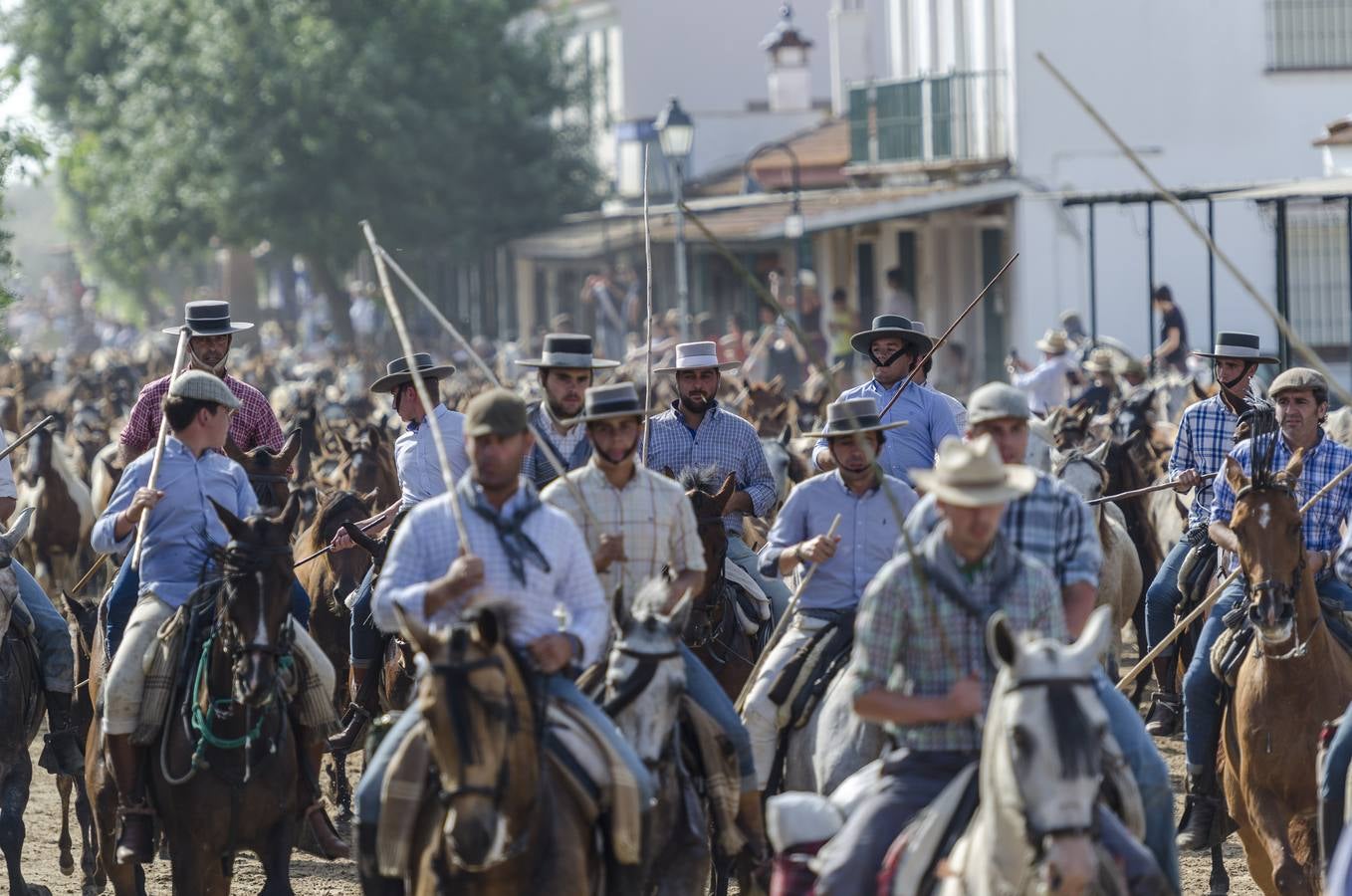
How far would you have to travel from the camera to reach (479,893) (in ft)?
23.0

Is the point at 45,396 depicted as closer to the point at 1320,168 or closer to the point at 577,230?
the point at 577,230

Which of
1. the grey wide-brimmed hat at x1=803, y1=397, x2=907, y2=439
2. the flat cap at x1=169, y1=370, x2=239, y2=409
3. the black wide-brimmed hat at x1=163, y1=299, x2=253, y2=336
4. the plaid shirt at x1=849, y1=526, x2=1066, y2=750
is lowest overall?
the plaid shirt at x1=849, y1=526, x2=1066, y2=750

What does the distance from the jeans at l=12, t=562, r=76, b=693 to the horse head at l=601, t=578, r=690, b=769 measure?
4.32 m

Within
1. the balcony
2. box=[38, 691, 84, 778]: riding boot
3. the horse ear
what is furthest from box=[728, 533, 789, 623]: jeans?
the balcony

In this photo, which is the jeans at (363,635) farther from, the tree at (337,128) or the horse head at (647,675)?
the tree at (337,128)

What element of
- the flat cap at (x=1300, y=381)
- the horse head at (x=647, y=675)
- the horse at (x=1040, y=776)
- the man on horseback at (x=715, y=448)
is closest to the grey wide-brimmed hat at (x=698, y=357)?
the man on horseback at (x=715, y=448)

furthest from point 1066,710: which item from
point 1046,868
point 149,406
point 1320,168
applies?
point 1320,168

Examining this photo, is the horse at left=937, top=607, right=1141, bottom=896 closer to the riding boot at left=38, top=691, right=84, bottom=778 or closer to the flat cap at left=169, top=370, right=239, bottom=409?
the flat cap at left=169, top=370, right=239, bottom=409

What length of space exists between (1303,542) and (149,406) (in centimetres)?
593

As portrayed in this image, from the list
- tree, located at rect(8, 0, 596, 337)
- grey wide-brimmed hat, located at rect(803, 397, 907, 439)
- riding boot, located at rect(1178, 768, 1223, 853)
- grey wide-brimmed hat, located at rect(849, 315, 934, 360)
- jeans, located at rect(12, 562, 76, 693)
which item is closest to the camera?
grey wide-brimmed hat, located at rect(803, 397, 907, 439)

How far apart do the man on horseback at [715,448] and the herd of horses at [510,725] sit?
0.89 feet

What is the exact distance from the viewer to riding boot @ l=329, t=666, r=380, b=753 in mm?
12523

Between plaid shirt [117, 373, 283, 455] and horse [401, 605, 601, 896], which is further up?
plaid shirt [117, 373, 283, 455]

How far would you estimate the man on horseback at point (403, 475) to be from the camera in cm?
1166
